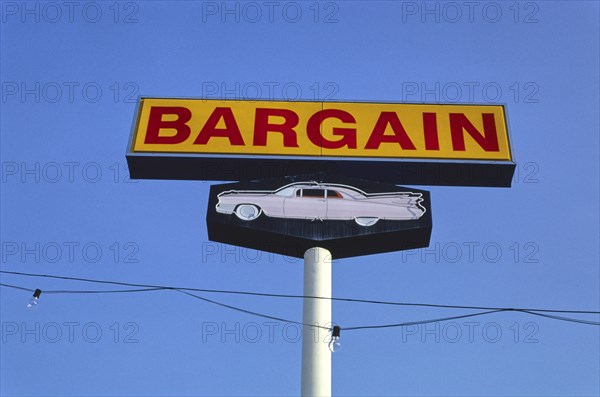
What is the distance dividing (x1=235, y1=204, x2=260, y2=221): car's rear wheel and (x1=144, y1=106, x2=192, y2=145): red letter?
1729mm

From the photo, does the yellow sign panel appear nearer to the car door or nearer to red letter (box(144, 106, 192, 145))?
red letter (box(144, 106, 192, 145))

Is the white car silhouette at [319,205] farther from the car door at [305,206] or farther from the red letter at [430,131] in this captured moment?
the red letter at [430,131]

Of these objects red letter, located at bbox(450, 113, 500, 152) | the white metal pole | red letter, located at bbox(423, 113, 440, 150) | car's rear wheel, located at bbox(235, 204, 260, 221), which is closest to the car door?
car's rear wheel, located at bbox(235, 204, 260, 221)

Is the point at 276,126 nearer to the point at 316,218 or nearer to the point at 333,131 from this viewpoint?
the point at 333,131

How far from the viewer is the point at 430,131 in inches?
794

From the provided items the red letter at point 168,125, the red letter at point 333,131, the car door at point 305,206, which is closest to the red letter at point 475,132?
the red letter at point 333,131

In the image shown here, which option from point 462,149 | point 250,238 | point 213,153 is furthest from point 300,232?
point 462,149

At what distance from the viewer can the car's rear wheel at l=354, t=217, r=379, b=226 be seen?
1916cm

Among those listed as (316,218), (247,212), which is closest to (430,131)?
(316,218)

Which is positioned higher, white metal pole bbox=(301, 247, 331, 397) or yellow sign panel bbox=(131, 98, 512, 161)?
yellow sign panel bbox=(131, 98, 512, 161)

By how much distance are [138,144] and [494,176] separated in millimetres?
6297

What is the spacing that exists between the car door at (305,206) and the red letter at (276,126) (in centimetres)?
108

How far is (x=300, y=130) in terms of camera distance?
20.2 m

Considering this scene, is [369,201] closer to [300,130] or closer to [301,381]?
[300,130]
